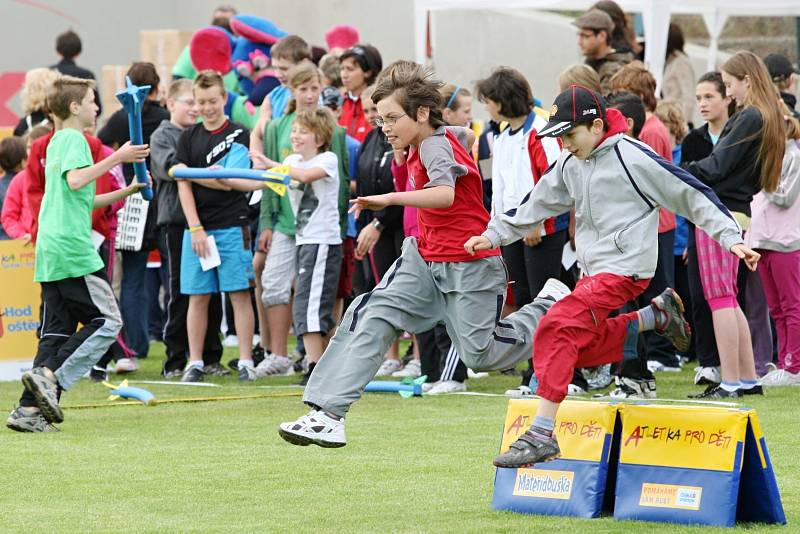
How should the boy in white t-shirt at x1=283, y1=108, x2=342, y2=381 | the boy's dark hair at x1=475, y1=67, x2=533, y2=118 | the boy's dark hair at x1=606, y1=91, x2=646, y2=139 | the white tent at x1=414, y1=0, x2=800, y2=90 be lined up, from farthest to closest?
the white tent at x1=414, y1=0, x2=800, y2=90 → the boy in white t-shirt at x1=283, y1=108, x2=342, y2=381 → the boy's dark hair at x1=606, y1=91, x2=646, y2=139 → the boy's dark hair at x1=475, y1=67, x2=533, y2=118

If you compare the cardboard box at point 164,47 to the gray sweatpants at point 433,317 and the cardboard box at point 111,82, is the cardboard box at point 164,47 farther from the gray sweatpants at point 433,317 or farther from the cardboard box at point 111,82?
the gray sweatpants at point 433,317

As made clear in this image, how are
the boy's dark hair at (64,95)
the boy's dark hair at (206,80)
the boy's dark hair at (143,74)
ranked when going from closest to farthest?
1. the boy's dark hair at (64,95)
2. the boy's dark hair at (206,80)
3. the boy's dark hair at (143,74)

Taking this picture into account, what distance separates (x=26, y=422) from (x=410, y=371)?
3.43 meters

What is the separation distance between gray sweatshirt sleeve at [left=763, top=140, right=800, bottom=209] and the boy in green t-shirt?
4.18 m

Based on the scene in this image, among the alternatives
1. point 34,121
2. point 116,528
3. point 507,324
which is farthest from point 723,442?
point 34,121

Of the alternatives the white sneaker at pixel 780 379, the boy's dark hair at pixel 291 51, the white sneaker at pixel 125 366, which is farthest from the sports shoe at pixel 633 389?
the white sneaker at pixel 125 366

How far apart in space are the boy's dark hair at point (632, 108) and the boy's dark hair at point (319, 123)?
6.67ft

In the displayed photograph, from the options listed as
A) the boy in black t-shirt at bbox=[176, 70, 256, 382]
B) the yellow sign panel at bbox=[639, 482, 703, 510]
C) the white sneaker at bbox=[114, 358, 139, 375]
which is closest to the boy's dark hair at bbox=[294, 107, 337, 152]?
the boy in black t-shirt at bbox=[176, 70, 256, 382]

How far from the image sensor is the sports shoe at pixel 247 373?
1019 centimetres

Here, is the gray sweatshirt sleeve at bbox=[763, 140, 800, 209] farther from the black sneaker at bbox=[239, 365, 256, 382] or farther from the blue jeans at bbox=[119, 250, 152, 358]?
the blue jeans at bbox=[119, 250, 152, 358]

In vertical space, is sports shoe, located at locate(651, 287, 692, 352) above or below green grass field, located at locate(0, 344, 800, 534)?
above

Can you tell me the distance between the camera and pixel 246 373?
10.2 m

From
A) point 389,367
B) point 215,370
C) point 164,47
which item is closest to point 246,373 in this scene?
point 215,370

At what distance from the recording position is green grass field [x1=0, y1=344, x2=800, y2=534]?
536 centimetres
